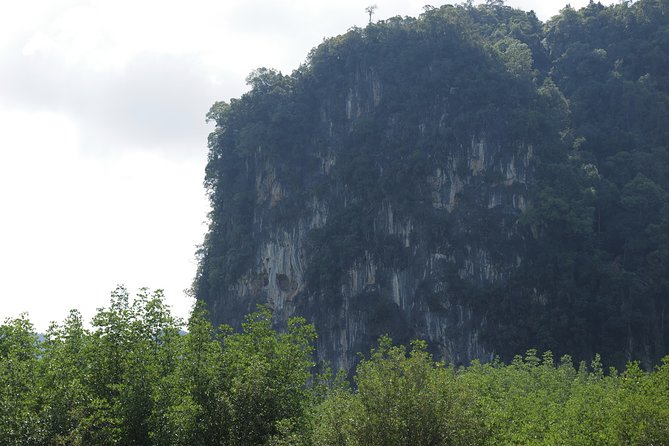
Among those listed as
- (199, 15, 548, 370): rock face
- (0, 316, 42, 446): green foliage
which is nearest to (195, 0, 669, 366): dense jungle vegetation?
(199, 15, 548, 370): rock face

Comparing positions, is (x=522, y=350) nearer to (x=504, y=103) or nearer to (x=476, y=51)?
(x=504, y=103)

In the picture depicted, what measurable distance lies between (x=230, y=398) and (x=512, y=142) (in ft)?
168

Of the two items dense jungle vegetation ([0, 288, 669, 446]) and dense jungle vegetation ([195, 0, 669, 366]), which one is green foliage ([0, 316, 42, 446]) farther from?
dense jungle vegetation ([195, 0, 669, 366])

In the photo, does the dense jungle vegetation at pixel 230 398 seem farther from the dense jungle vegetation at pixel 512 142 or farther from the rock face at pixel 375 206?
the rock face at pixel 375 206

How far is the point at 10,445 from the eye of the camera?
72.4 feet

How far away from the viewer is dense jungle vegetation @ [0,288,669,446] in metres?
22.5

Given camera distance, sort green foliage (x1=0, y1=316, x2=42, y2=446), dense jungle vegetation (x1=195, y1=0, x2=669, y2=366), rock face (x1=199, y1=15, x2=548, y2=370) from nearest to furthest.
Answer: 1. green foliage (x1=0, y1=316, x2=42, y2=446)
2. dense jungle vegetation (x1=195, y1=0, x2=669, y2=366)
3. rock face (x1=199, y1=15, x2=548, y2=370)

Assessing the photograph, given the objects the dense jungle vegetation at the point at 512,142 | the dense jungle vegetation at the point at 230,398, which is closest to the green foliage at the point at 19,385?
the dense jungle vegetation at the point at 230,398

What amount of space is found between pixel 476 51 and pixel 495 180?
1382cm

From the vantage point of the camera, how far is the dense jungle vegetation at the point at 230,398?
22.5 m

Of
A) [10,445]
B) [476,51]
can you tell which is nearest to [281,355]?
[10,445]

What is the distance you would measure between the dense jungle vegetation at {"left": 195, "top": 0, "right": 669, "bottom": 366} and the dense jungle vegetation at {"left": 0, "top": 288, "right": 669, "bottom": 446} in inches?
1438

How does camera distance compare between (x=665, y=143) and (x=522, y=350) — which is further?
(x=665, y=143)

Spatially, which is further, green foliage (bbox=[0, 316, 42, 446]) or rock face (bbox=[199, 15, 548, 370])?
rock face (bbox=[199, 15, 548, 370])
